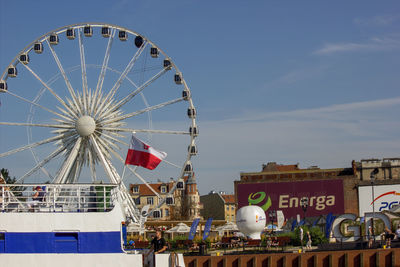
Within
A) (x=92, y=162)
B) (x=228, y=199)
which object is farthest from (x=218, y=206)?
(x=92, y=162)

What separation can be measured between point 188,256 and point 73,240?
17.7ft

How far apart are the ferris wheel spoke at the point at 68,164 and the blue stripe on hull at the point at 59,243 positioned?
2000cm

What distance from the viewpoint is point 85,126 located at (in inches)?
1779

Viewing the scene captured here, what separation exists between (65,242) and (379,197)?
81556 millimetres

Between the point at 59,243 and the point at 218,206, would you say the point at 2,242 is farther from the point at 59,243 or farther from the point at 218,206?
the point at 218,206

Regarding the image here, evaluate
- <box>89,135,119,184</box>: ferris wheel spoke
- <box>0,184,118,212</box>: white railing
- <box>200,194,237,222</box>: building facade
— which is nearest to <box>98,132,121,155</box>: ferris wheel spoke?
<box>89,135,119,184</box>: ferris wheel spoke

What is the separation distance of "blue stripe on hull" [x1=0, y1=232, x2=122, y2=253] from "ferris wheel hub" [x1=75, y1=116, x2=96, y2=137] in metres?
22.4

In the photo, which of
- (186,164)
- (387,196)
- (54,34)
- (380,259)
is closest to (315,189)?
(387,196)

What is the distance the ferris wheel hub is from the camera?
45156mm

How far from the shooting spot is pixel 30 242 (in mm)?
23016

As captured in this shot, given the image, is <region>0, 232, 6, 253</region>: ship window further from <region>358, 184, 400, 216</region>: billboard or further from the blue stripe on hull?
<region>358, 184, 400, 216</region>: billboard

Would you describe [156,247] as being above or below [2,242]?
below

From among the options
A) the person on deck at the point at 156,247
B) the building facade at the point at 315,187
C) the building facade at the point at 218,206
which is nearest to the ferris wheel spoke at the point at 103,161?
the person on deck at the point at 156,247

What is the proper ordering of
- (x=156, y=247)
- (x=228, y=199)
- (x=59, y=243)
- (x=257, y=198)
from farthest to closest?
(x=228, y=199) → (x=257, y=198) → (x=156, y=247) → (x=59, y=243)
